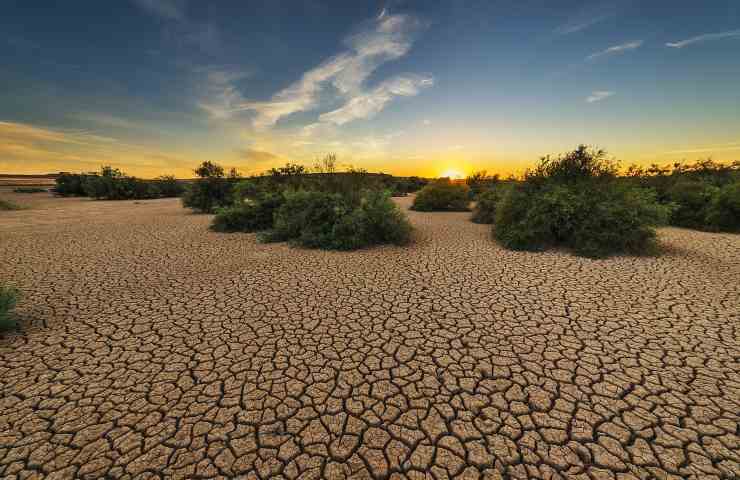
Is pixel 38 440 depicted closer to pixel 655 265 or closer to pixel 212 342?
pixel 212 342

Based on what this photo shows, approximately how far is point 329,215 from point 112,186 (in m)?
29.2

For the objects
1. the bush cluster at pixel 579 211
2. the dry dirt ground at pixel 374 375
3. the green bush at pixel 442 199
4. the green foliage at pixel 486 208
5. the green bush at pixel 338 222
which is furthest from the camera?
the green bush at pixel 442 199

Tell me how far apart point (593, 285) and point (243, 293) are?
6862mm

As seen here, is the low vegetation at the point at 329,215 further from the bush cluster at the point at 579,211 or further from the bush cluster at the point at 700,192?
the bush cluster at the point at 700,192

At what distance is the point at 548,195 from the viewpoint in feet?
26.8

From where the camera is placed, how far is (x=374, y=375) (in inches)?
116

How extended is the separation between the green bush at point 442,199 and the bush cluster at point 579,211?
8308 mm

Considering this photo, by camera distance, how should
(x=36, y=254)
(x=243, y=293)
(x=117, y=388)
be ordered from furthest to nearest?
(x=36, y=254) < (x=243, y=293) < (x=117, y=388)

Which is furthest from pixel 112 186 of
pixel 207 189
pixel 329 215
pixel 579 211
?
pixel 579 211

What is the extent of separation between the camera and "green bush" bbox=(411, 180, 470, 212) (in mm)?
17719

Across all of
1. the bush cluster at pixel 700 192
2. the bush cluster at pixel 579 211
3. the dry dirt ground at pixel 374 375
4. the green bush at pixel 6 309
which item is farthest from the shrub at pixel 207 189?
the bush cluster at pixel 700 192

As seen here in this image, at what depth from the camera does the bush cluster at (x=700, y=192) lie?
999 centimetres

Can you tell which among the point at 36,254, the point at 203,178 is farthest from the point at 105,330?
the point at 203,178

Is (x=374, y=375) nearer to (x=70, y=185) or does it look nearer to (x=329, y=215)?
(x=329, y=215)
